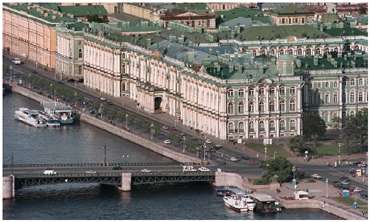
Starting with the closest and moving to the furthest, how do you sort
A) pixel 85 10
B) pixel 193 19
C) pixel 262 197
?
pixel 262 197, pixel 193 19, pixel 85 10

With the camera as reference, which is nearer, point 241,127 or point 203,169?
point 203,169

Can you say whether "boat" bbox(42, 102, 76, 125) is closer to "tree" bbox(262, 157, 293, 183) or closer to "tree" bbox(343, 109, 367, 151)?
"tree" bbox(343, 109, 367, 151)

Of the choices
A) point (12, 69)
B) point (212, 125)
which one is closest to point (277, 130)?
point (212, 125)

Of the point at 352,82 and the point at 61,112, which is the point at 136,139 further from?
the point at 352,82

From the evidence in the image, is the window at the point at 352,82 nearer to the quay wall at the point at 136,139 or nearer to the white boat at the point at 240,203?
the quay wall at the point at 136,139

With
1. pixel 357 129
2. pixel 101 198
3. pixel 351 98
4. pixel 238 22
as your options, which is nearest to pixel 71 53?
pixel 238 22

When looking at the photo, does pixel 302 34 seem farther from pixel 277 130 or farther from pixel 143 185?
pixel 143 185

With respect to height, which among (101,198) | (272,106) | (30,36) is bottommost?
(30,36)
